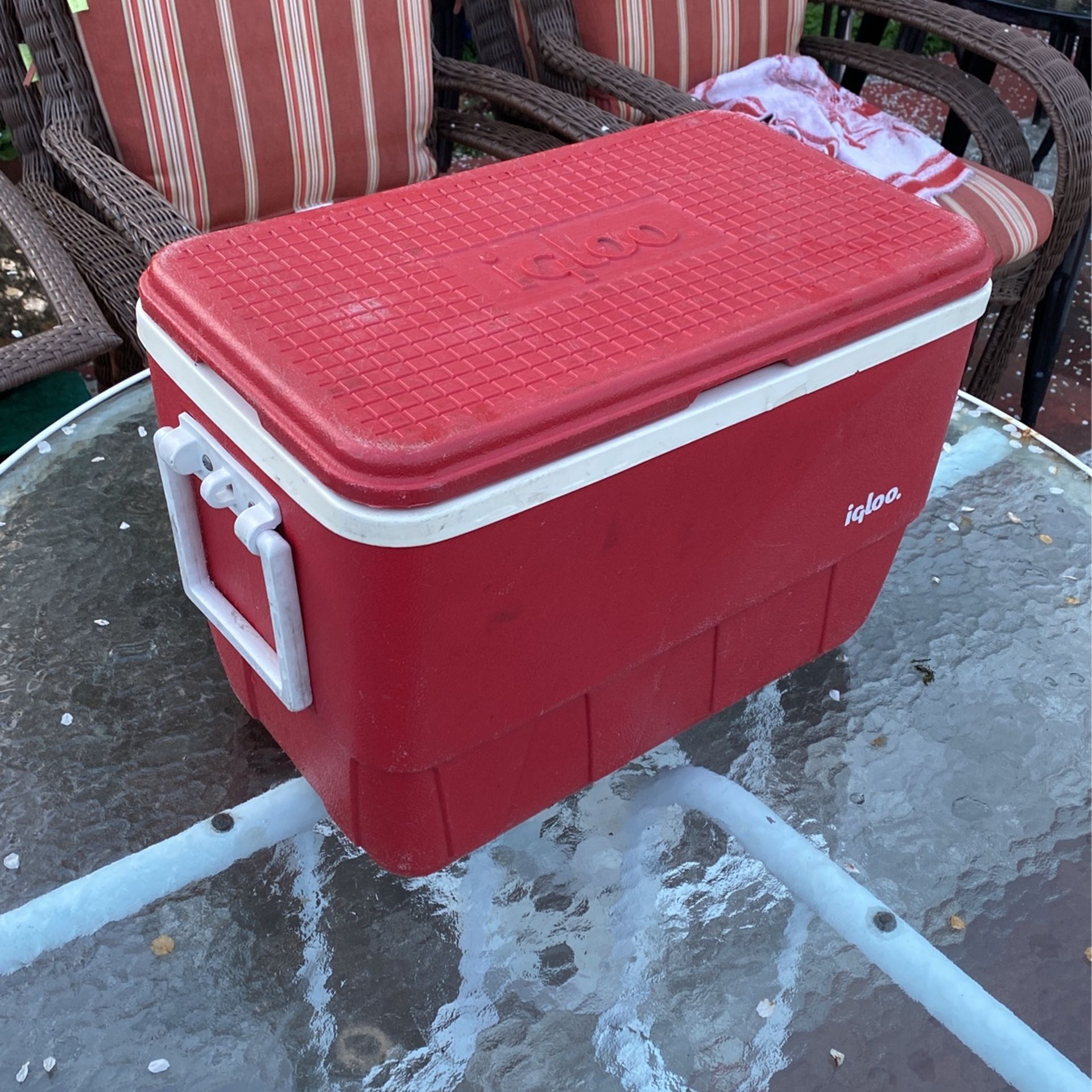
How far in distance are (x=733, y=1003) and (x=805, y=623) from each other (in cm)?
34

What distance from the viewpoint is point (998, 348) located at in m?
2.15

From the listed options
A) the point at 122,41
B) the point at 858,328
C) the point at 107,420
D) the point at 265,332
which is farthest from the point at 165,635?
the point at 122,41

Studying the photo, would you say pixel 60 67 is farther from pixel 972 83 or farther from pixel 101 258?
pixel 972 83

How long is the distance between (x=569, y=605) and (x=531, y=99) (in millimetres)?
1333

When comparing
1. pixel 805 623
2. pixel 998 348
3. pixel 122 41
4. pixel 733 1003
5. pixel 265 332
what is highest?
pixel 265 332

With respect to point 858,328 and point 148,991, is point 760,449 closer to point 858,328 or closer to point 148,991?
point 858,328

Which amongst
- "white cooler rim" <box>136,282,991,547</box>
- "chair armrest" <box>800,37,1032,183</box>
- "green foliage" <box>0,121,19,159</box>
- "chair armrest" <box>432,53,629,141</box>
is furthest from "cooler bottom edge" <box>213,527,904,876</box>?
"green foliage" <box>0,121,19,159</box>

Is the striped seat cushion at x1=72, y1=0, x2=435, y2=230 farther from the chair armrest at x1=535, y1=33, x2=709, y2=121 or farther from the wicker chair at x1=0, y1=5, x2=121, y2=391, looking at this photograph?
the chair armrest at x1=535, y1=33, x2=709, y2=121

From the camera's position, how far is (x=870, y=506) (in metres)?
0.97

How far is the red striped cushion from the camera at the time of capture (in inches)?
84.0

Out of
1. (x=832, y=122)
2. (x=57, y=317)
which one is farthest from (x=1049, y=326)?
(x=57, y=317)

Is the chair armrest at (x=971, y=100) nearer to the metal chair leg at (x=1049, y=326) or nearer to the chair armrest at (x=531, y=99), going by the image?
the metal chair leg at (x=1049, y=326)

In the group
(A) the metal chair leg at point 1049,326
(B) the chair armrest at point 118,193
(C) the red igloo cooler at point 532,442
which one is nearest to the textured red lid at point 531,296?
(C) the red igloo cooler at point 532,442

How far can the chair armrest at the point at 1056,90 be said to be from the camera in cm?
194
